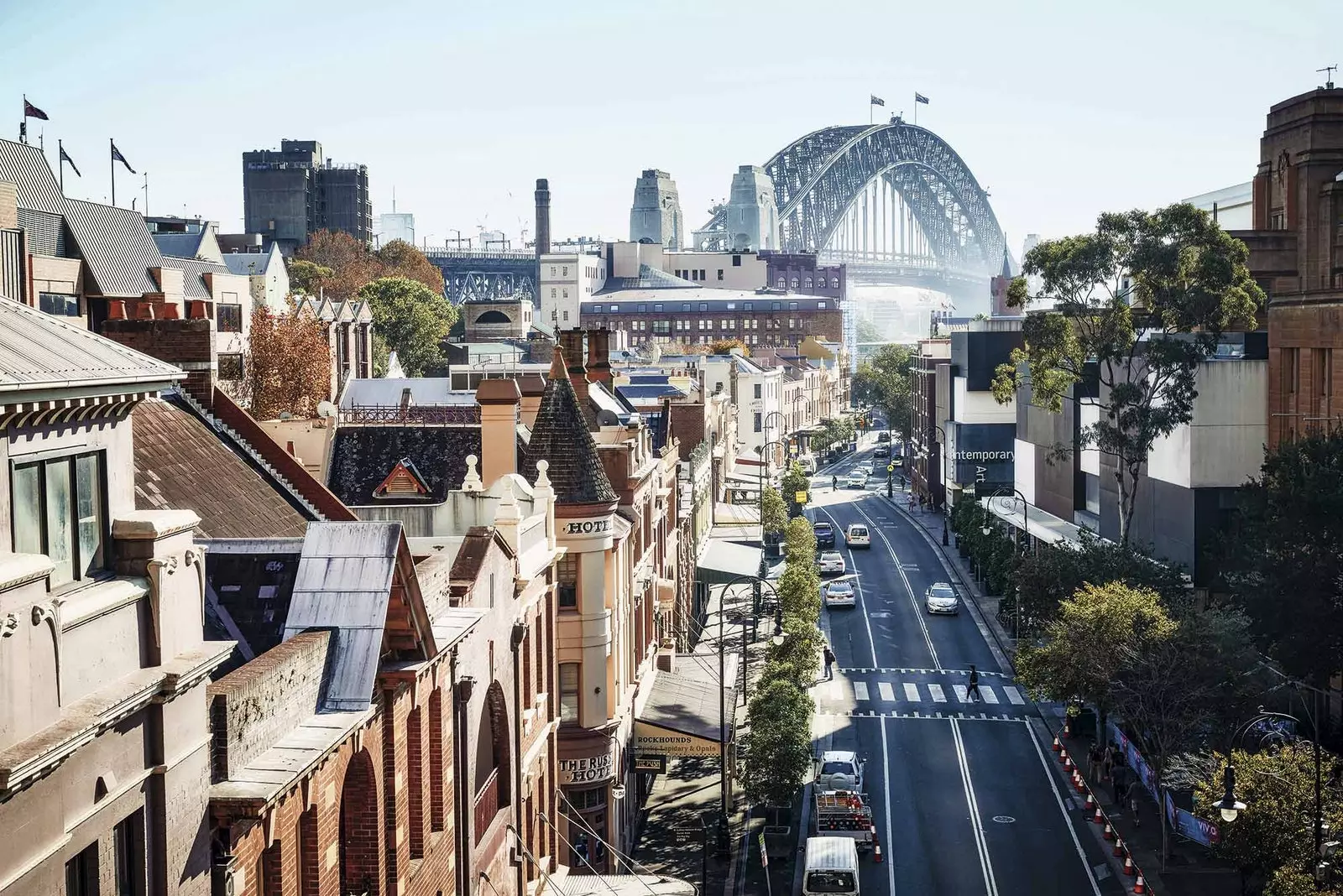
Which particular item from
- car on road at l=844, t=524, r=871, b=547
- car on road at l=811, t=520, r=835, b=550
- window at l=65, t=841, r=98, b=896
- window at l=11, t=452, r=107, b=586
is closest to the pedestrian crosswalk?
car on road at l=811, t=520, r=835, b=550

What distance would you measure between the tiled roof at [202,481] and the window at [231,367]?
43.4 metres

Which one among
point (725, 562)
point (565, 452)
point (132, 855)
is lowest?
point (725, 562)

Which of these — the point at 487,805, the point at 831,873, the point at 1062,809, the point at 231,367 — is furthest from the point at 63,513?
the point at 231,367

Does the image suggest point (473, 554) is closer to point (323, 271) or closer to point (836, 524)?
point (836, 524)

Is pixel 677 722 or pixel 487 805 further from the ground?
pixel 487 805

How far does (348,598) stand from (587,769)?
2434 centimetres

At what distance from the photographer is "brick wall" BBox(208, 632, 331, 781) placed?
14055 mm

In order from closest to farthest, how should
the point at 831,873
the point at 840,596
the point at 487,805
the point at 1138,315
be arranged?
the point at 487,805 < the point at 831,873 < the point at 1138,315 < the point at 840,596

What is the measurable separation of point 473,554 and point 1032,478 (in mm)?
77004

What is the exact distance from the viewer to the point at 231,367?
7038 cm

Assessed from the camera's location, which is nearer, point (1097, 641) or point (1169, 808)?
point (1169, 808)

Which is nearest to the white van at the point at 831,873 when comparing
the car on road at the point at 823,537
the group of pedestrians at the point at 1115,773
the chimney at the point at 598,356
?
the group of pedestrians at the point at 1115,773

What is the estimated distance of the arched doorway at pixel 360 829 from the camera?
1850cm

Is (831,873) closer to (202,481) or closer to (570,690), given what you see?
A: (570,690)
